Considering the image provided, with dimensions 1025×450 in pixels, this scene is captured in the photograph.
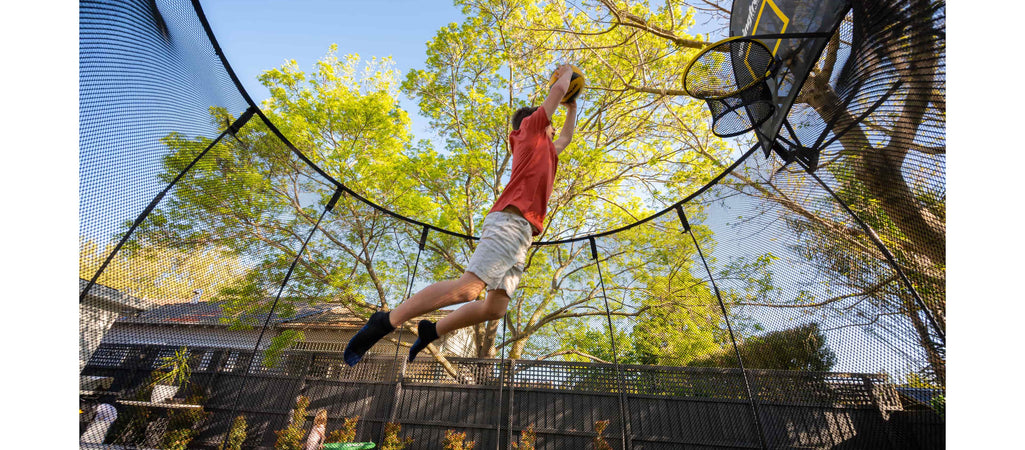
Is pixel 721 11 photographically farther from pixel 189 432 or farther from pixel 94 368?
pixel 189 432

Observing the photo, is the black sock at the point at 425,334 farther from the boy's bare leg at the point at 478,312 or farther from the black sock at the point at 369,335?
the black sock at the point at 369,335

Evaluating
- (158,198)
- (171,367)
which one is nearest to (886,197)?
(158,198)

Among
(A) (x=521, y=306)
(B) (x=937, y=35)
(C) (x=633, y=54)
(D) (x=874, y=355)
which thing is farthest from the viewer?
(A) (x=521, y=306)

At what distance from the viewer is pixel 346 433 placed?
378 cm

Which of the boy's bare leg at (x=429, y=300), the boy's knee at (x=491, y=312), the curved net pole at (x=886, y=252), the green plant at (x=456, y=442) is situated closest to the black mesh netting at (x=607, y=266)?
the curved net pole at (x=886, y=252)

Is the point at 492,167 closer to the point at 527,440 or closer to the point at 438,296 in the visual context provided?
the point at 527,440

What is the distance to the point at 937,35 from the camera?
3.51 feet

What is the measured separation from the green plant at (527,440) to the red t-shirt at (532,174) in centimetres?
266

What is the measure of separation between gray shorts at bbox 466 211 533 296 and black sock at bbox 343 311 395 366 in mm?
363

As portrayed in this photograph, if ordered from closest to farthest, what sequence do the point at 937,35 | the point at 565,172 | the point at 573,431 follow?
1. the point at 937,35
2. the point at 573,431
3. the point at 565,172

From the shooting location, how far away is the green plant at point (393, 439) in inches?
146

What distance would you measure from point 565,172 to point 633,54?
1.76 m

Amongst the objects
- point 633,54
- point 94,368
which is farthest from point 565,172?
point 94,368

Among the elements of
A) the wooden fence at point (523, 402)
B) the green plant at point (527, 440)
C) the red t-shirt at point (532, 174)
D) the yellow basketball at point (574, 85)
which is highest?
the yellow basketball at point (574, 85)
